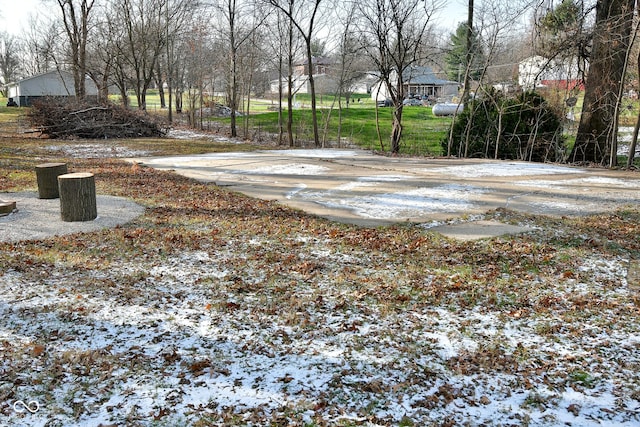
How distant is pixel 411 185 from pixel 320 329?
5.32 metres

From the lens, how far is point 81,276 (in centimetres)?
430

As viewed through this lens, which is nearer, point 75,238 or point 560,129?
point 75,238

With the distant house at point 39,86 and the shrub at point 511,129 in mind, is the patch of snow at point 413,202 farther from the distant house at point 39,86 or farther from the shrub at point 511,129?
the distant house at point 39,86

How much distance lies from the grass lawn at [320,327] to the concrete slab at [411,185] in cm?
88

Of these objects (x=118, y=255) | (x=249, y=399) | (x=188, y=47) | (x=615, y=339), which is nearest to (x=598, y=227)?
(x=615, y=339)

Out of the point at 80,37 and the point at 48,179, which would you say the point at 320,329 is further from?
the point at 80,37

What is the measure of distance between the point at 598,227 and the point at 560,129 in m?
7.15

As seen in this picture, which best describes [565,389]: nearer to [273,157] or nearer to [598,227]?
[598,227]

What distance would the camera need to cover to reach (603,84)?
10.8 meters

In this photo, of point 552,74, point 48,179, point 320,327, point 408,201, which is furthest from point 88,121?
point 320,327

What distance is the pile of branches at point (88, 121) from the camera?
1714 cm

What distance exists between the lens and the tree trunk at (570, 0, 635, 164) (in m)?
9.97

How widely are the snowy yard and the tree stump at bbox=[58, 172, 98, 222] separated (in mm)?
719

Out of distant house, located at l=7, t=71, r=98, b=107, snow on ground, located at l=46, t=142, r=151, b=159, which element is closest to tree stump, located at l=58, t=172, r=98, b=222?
snow on ground, located at l=46, t=142, r=151, b=159
